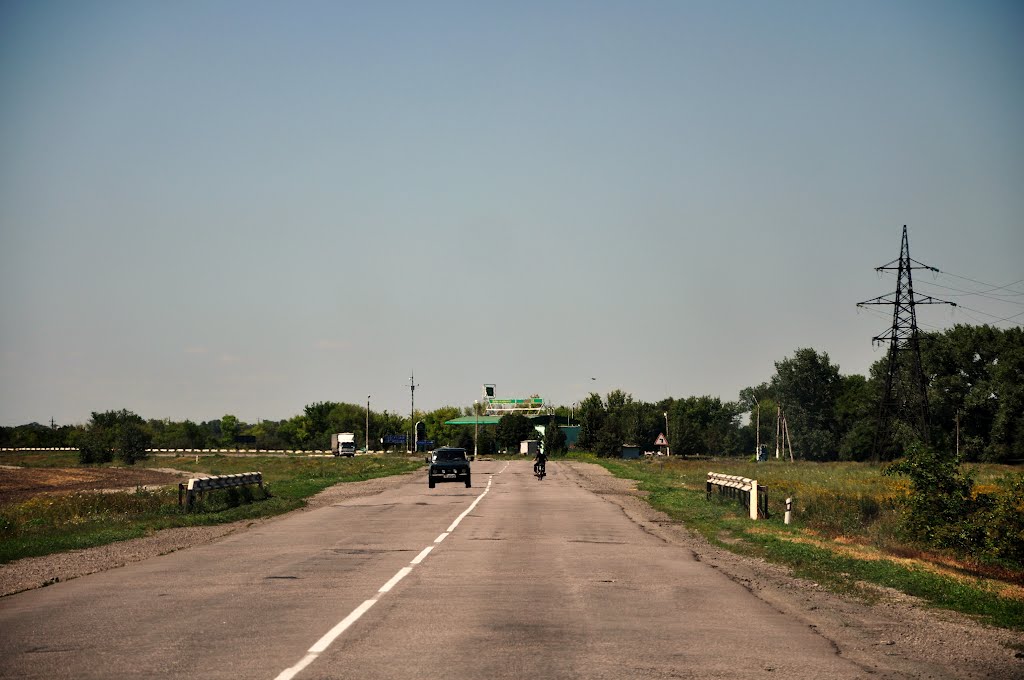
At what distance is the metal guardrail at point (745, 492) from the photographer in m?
28.3

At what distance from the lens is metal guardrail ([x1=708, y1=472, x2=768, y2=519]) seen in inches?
1113

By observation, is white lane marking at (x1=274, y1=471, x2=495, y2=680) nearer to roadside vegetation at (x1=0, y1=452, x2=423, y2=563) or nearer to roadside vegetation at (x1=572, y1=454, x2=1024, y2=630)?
roadside vegetation at (x1=572, y1=454, x2=1024, y2=630)

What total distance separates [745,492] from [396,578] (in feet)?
61.6

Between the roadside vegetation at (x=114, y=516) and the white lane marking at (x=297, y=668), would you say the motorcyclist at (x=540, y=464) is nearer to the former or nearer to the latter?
the roadside vegetation at (x=114, y=516)

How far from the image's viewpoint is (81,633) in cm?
1021

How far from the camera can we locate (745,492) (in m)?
31.1

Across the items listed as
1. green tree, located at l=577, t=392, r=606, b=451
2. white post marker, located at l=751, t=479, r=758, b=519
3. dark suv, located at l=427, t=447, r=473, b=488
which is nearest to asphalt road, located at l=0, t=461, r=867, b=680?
white post marker, located at l=751, t=479, r=758, b=519

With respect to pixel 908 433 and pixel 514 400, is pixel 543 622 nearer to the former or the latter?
pixel 908 433

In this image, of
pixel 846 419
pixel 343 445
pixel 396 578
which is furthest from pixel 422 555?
pixel 846 419

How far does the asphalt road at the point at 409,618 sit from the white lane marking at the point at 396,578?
0.11 m

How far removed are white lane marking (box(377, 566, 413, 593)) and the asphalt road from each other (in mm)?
108

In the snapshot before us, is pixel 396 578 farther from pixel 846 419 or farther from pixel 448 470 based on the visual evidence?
pixel 846 419

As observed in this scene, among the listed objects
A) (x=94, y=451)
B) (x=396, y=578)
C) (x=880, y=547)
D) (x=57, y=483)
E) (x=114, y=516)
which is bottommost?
(x=57, y=483)

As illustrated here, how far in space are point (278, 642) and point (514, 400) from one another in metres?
154
